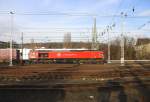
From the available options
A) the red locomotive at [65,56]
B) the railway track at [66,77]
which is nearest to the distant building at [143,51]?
the red locomotive at [65,56]

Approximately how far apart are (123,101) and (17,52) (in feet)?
195

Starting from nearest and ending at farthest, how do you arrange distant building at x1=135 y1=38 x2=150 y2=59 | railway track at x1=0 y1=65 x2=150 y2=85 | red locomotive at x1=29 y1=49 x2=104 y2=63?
railway track at x1=0 y1=65 x2=150 y2=85, red locomotive at x1=29 y1=49 x2=104 y2=63, distant building at x1=135 y1=38 x2=150 y2=59

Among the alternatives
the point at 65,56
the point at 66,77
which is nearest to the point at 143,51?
the point at 65,56

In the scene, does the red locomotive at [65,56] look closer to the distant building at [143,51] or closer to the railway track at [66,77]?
the distant building at [143,51]

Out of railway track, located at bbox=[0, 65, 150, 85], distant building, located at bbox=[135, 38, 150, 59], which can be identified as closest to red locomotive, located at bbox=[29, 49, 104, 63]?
distant building, located at bbox=[135, 38, 150, 59]

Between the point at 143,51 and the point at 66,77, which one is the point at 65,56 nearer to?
the point at 143,51

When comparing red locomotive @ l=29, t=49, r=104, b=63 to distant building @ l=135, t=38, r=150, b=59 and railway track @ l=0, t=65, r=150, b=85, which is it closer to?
distant building @ l=135, t=38, r=150, b=59

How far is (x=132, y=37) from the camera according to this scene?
99.9 meters

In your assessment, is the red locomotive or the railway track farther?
the red locomotive

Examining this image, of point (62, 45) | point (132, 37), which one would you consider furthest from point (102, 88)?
point (62, 45)

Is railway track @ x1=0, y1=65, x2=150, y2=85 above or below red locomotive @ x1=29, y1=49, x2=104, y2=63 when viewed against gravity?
below

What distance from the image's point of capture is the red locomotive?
67.2 m

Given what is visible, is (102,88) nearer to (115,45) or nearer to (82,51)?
(82,51)

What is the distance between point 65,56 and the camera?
67.8 m
